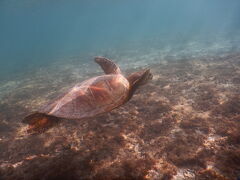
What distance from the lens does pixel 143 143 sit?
384cm

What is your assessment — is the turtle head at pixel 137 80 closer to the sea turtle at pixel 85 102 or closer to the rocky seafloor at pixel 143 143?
the sea turtle at pixel 85 102

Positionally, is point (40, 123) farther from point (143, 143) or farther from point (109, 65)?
point (109, 65)

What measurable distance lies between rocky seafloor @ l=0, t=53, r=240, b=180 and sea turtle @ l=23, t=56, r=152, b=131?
648 millimetres

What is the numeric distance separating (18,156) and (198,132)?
4.09m

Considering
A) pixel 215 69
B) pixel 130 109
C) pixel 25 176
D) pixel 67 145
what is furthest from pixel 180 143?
pixel 215 69

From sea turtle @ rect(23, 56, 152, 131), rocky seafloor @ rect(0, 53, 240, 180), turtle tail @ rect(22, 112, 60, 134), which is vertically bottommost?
rocky seafloor @ rect(0, 53, 240, 180)

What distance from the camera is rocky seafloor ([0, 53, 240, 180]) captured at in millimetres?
3057

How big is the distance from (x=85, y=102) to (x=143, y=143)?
1.57m

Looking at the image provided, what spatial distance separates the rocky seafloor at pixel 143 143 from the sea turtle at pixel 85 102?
0.65m

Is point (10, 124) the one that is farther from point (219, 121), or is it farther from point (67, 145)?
point (219, 121)

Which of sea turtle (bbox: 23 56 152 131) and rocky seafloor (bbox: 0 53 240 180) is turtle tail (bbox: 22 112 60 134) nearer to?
sea turtle (bbox: 23 56 152 131)

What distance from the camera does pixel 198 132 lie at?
3.97 meters

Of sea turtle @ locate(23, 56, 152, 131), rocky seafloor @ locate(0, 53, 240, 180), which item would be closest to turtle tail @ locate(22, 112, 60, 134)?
sea turtle @ locate(23, 56, 152, 131)

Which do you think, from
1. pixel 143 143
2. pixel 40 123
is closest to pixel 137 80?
pixel 143 143
